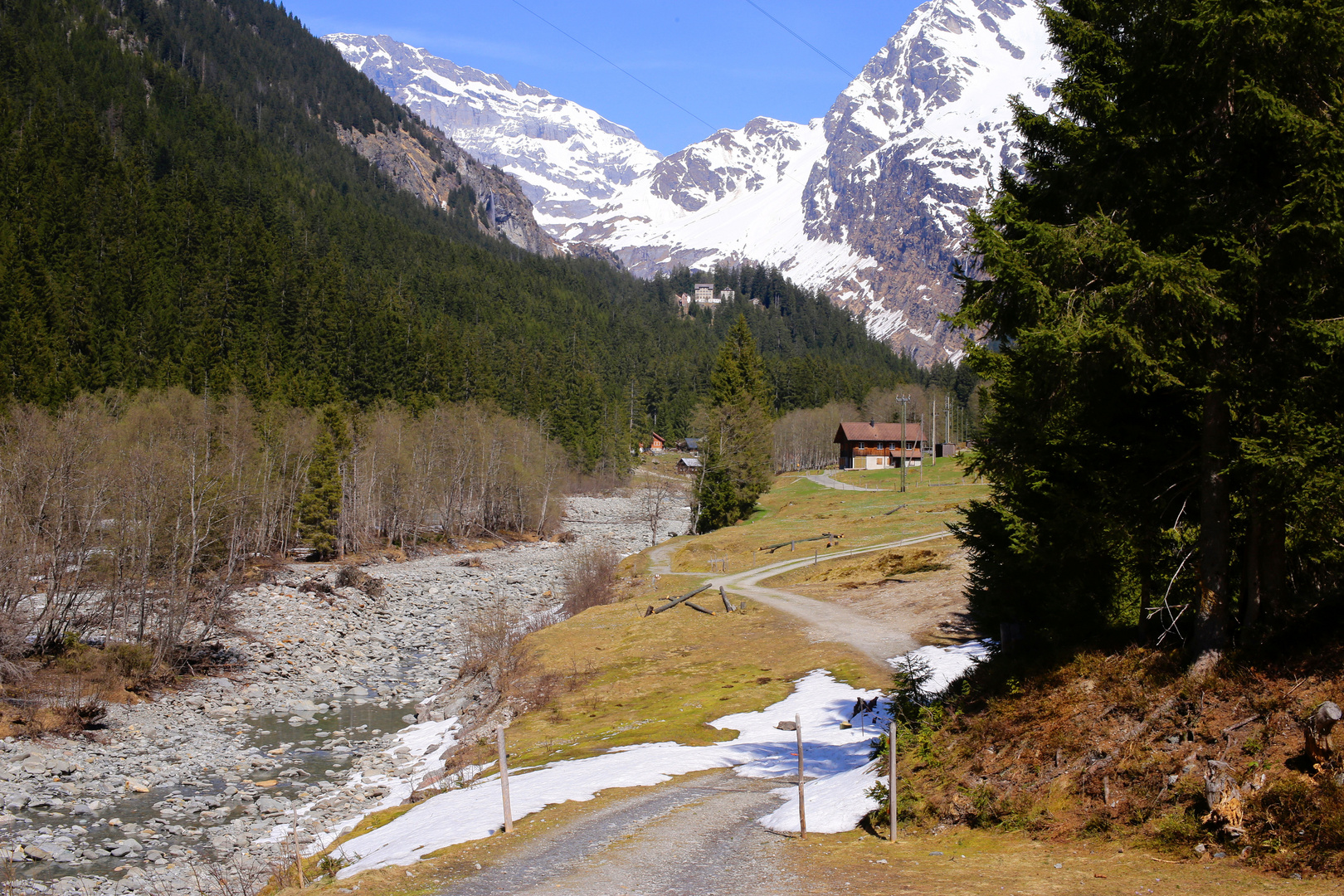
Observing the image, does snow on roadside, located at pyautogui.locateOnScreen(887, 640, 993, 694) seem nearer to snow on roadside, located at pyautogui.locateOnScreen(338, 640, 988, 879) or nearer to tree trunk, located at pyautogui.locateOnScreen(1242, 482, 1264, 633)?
snow on roadside, located at pyautogui.locateOnScreen(338, 640, 988, 879)

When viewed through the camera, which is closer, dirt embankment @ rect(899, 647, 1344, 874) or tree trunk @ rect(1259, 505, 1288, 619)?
dirt embankment @ rect(899, 647, 1344, 874)

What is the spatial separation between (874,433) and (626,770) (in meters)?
107

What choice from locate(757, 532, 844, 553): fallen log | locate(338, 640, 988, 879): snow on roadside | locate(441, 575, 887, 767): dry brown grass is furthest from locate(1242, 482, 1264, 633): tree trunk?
locate(757, 532, 844, 553): fallen log

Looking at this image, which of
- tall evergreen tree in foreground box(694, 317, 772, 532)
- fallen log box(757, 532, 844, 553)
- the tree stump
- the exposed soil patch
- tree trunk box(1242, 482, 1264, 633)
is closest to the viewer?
the tree stump

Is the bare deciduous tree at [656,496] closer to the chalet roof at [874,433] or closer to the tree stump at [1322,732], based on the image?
the chalet roof at [874,433]

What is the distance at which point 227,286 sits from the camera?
10981cm

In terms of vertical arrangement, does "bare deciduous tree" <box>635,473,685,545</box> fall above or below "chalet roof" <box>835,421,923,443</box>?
below

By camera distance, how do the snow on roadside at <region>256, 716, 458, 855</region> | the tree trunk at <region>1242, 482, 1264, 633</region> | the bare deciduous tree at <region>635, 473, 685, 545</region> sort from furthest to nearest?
the bare deciduous tree at <region>635, 473, 685, 545</region> → the snow on roadside at <region>256, 716, 458, 855</region> → the tree trunk at <region>1242, 482, 1264, 633</region>

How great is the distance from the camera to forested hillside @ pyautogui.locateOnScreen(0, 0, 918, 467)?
90.4 meters

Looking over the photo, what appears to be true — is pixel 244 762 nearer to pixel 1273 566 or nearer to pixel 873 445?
pixel 1273 566

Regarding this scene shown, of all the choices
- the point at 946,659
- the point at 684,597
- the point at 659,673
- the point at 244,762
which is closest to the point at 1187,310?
the point at 946,659

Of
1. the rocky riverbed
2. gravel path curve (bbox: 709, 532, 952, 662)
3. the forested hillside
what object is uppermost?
the forested hillside

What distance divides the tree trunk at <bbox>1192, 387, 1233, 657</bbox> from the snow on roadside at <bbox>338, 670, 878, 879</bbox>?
7843mm

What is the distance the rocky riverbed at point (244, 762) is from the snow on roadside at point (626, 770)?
220 centimetres
